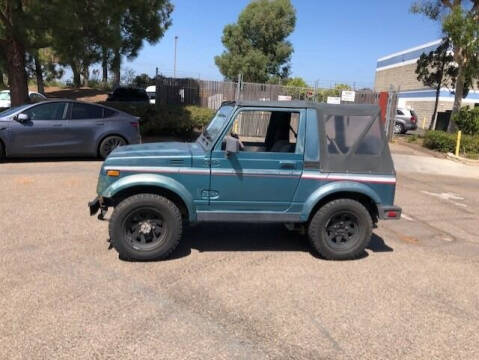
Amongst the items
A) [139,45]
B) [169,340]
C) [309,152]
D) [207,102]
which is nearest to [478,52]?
[207,102]

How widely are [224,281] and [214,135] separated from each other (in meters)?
1.63

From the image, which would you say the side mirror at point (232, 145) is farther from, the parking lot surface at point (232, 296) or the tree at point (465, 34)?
the tree at point (465, 34)

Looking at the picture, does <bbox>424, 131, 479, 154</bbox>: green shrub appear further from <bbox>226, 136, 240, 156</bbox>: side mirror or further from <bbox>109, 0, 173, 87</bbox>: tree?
<bbox>226, 136, 240, 156</bbox>: side mirror

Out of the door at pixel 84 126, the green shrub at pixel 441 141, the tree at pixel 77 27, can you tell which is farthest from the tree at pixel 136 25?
the green shrub at pixel 441 141

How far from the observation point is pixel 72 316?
3.75 m

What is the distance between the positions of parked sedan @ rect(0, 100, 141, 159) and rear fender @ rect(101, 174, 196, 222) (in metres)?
6.38

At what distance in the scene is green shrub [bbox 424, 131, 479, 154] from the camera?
709 inches

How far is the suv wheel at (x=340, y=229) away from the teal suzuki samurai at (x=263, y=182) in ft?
0.04

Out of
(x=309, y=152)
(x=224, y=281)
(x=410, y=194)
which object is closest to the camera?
(x=224, y=281)

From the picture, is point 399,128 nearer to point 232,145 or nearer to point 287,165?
point 287,165

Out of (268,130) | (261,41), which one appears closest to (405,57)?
(261,41)

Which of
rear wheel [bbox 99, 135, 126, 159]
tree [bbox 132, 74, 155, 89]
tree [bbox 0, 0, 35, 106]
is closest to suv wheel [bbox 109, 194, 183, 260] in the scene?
rear wheel [bbox 99, 135, 126, 159]

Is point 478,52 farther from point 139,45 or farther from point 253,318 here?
point 253,318

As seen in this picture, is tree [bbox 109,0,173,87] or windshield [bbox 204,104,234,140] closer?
windshield [bbox 204,104,234,140]
